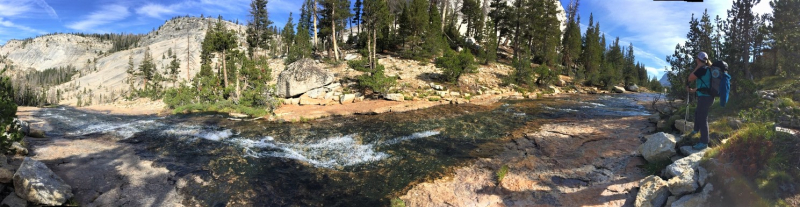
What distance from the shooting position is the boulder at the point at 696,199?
13.9ft

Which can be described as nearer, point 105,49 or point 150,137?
point 150,137

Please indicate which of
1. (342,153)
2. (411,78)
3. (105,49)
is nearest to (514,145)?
(342,153)

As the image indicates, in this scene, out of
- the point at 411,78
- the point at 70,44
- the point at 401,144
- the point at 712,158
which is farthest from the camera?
the point at 70,44

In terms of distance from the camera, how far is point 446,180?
7031 millimetres

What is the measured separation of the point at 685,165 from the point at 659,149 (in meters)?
1.38

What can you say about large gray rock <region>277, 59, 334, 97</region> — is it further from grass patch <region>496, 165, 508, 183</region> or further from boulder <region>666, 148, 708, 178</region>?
boulder <region>666, 148, 708, 178</region>

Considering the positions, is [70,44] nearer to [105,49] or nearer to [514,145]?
[105,49]

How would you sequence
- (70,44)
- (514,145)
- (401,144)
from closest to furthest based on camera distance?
1. (514,145)
2. (401,144)
3. (70,44)

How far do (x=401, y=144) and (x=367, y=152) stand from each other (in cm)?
143


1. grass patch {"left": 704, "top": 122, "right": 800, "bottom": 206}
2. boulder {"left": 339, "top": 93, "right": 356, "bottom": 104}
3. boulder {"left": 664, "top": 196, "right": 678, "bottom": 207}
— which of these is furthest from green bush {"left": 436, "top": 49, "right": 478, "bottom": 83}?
boulder {"left": 664, "top": 196, "right": 678, "bottom": 207}

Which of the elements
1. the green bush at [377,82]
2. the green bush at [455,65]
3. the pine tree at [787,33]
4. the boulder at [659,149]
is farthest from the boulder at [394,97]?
the pine tree at [787,33]

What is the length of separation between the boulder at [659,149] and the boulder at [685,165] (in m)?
0.94

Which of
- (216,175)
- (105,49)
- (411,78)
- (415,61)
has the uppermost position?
(105,49)

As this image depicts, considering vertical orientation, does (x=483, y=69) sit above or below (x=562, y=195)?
above
